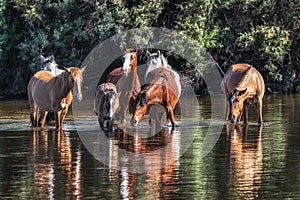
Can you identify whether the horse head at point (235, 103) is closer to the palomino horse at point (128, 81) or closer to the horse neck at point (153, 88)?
the horse neck at point (153, 88)

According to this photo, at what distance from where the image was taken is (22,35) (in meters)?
38.1

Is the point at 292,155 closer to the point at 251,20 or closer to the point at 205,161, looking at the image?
the point at 205,161

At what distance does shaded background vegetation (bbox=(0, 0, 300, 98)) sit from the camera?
35906 millimetres

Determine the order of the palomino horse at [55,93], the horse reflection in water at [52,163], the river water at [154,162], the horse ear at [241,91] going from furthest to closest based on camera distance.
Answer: the horse ear at [241,91]
the palomino horse at [55,93]
the horse reflection in water at [52,163]
the river water at [154,162]

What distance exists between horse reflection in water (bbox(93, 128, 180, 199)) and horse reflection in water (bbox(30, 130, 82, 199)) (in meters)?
0.53

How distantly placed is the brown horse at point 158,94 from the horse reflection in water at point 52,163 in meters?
1.62

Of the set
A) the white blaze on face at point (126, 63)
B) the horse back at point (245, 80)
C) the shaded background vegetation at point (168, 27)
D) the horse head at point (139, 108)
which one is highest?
the shaded background vegetation at point (168, 27)

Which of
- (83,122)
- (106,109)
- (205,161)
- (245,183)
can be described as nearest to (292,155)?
(205,161)

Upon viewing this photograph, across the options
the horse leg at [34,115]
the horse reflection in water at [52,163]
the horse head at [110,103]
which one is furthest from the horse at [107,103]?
the horse leg at [34,115]

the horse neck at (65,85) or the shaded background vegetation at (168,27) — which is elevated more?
the shaded background vegetation at (168,27)

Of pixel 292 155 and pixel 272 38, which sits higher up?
pixel 272 38

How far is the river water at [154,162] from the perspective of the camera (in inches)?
469

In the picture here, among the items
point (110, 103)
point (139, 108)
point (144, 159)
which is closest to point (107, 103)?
point (110, 103)

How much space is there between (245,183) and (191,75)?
24245mm
